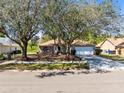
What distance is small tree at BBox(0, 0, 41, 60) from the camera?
27.9m

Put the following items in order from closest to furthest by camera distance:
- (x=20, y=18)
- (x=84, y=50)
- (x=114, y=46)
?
(x=20, y=18) < (x=84, y=50) < (x=114, y=46)

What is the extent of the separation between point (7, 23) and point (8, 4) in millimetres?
3052

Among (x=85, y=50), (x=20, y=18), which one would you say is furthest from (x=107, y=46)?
(x=20, y=18)

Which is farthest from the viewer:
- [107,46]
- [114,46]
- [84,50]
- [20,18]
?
[107,46]

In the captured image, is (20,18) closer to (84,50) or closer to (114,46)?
(84,50)

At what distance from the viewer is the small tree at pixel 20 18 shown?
1099 inches

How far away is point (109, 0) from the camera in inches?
1245

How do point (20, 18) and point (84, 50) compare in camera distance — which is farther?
point (84, 50)

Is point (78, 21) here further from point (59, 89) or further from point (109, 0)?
point (59, 89)

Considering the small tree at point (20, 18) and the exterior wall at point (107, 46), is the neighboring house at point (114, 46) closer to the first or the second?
the exterior wall at point (107, 46)

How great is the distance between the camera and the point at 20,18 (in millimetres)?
28719

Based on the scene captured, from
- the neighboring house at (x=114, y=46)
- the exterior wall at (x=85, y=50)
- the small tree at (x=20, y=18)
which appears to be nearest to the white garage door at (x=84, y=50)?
the exterior wall at (x=85, y=50)

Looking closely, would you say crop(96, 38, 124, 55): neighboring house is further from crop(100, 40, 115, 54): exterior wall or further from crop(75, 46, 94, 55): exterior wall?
crop(75, 46, 94, 55): exterior wall

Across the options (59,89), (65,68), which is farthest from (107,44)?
(59,89)
